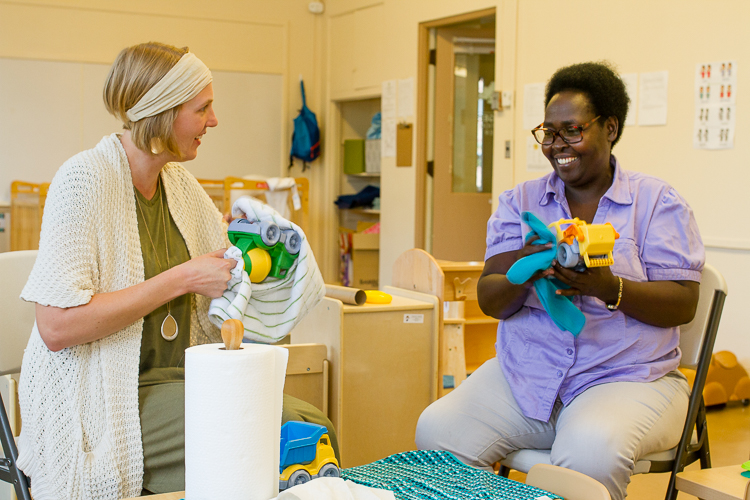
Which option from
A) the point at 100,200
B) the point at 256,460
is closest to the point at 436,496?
the point at 256,460

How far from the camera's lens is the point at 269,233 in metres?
1.36

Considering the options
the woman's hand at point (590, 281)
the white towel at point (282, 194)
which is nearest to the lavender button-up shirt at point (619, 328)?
the woman's hand at point (590, 281)

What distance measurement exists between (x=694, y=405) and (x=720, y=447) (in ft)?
5.72

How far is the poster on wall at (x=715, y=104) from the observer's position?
3.60 m

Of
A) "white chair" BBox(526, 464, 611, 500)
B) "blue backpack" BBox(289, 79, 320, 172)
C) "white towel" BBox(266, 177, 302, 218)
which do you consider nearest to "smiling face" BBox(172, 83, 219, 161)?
"white chair" BBox(526, 464, 611, 500)

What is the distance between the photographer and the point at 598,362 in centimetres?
167

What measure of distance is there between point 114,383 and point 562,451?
0.95m

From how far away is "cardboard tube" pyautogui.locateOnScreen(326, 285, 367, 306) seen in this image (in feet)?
7.23

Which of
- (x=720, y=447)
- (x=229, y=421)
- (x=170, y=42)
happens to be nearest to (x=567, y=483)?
(x=229, y=421)

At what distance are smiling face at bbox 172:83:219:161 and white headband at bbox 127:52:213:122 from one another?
0.11 feet

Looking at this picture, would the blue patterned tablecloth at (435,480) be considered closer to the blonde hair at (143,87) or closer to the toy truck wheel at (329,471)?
the toy truck wheel at (329,471)

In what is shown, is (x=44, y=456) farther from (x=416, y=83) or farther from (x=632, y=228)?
A: (x=416, y=83)

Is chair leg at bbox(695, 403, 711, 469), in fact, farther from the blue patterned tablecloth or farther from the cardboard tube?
the cardboard tube

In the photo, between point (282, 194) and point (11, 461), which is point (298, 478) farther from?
point (282, 194)
